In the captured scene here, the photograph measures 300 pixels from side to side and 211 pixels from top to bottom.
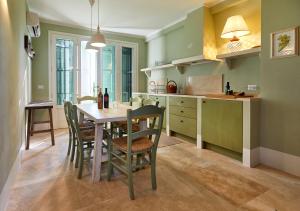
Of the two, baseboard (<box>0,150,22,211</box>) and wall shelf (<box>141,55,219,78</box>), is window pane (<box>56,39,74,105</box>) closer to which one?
wall shelf (<box>141,55,219,78</box>)

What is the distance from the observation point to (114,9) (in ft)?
12.9

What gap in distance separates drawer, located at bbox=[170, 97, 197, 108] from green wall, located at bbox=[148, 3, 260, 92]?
0.71m

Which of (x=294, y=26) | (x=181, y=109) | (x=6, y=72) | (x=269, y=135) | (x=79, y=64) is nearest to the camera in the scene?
(x=6, y=72)

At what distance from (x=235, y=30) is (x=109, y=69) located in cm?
355

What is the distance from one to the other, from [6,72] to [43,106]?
1741 mm

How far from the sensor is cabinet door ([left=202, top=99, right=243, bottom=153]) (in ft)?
9.09

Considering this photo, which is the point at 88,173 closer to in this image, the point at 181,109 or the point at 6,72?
the point at 6,72

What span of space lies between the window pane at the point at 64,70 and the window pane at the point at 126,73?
1408 mm

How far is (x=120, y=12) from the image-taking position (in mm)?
4086

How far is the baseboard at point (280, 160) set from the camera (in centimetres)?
240

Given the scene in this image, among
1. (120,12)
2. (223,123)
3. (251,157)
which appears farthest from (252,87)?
(120,12)

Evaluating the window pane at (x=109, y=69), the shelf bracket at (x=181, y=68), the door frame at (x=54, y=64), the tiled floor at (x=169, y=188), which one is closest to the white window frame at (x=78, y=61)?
the door frame at (x=54, y=64)

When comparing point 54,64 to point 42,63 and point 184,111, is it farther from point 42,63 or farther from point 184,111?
point 184,111

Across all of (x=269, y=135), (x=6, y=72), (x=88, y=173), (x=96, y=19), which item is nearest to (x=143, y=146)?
(x=88, y=173)
